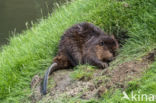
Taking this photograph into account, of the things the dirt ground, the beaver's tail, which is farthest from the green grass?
the beaver's tail

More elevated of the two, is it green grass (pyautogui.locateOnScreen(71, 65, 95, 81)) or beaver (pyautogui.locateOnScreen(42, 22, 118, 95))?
beaver (pyautogui.locateOnScreen(42, 22, 118, 95))

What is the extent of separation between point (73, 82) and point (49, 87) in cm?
38

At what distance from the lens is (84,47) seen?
4891mm

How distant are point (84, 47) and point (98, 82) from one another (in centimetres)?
103

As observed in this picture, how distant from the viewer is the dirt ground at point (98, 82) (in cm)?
372

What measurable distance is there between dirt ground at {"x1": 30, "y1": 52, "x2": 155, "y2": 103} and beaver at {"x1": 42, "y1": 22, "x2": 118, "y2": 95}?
29 cm

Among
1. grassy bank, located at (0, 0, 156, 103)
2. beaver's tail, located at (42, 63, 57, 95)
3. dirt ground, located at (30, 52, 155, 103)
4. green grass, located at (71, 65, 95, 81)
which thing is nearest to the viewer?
dirt ground, located at (30, 52, 155, 103)

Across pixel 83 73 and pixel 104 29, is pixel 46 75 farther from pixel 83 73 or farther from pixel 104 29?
pixel 104 29

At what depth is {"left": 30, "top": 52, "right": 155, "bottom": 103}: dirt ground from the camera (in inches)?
147

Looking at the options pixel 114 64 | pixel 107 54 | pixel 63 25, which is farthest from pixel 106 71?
pixel 63 25

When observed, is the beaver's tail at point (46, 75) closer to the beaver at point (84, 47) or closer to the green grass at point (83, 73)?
the beaver at point (84, 47)

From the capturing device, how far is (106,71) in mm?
4160

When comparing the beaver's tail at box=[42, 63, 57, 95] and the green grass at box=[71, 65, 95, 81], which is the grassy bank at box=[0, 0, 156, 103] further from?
the green grass at box=[71, 65, 95, 81]

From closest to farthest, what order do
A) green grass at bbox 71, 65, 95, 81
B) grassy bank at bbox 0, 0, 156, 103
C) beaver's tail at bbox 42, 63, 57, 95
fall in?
green grass at bbox 71, 65, 95, 81
beaver's tail at bbox 42, 63, 57, 95
grassy bank at bbox 0, 0, 156, 103
